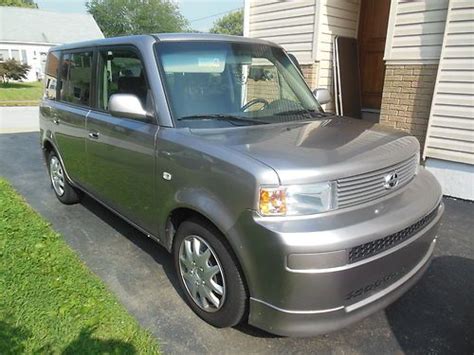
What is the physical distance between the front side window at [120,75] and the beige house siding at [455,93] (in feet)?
13.9

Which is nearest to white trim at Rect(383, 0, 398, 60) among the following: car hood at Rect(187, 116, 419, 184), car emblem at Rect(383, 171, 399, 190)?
car hood at Rect(187, 116, 419, 184)

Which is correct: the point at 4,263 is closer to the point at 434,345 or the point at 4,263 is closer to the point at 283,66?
the point at 283,66

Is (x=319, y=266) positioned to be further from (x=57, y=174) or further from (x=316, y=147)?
(x=57, y=174)

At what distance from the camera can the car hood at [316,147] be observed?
2.01m

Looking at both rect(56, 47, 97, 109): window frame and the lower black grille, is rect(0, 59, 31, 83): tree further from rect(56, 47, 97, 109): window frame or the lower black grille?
the lower black grille

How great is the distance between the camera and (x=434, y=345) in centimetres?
245

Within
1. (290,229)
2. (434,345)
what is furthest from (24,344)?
(434,345)

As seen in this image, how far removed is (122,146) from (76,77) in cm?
148

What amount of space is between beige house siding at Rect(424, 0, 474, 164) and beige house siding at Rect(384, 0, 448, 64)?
20 cm

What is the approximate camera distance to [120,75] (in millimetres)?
3238

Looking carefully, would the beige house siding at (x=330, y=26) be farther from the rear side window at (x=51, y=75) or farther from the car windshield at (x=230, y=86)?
the rear side window at (x=51, y=75)

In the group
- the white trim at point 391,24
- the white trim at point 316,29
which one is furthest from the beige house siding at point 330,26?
the white trim at point 391,24

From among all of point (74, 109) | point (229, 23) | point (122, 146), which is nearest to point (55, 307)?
point (122, 146)

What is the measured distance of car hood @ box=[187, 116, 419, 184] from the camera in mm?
2012
